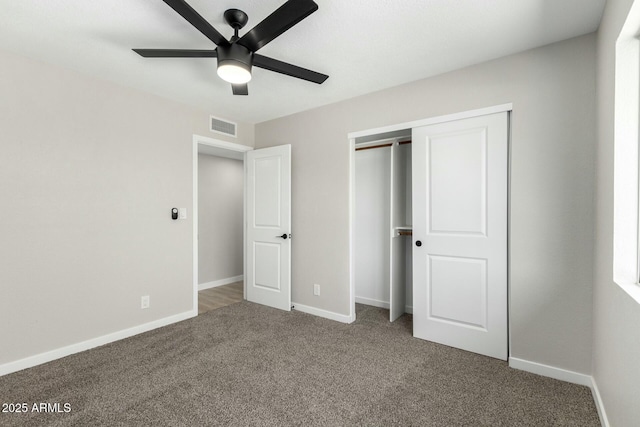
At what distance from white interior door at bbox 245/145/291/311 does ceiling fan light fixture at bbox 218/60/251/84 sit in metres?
1.67

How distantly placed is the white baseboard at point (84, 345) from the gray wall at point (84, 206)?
44 millimetres

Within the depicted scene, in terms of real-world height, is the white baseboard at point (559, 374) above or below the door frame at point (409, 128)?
below

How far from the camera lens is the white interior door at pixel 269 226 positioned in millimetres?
3678

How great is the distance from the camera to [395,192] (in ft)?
10.7

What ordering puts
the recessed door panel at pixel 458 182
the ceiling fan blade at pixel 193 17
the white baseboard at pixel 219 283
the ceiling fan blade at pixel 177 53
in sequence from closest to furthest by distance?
the ceiling fan blade at pixel 193 17 → the ceiling fan blade at pixel 177 53 → the recessed door panel at pixel 458 182 → the white baseboard at pixel 219 283

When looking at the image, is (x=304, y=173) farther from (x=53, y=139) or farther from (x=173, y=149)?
(x=53, y=139)

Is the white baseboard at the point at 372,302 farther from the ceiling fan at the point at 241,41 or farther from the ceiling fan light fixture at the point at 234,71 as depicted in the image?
the ceiling fan light fixture at the point at 234,71

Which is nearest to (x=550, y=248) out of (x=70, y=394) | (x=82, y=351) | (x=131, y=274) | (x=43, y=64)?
(x=70, y=394)

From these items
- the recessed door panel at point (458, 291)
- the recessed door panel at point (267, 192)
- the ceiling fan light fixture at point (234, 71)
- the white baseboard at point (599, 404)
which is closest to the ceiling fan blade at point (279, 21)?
the ceiling fan light fixture at point (234, 71)

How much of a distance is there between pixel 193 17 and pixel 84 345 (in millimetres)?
2823

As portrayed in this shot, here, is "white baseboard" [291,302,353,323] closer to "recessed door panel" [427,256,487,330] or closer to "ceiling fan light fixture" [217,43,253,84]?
"recessed door panel" [427,256,487,330]

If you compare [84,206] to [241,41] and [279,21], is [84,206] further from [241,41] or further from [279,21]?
[279,21]

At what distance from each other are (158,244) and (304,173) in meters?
1.81

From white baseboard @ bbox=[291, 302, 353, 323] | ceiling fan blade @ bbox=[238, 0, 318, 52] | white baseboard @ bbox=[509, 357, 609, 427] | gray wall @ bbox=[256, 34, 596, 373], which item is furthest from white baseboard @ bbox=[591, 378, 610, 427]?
ceiling fan blade @ bbox=[238, 0, 318, 52]
